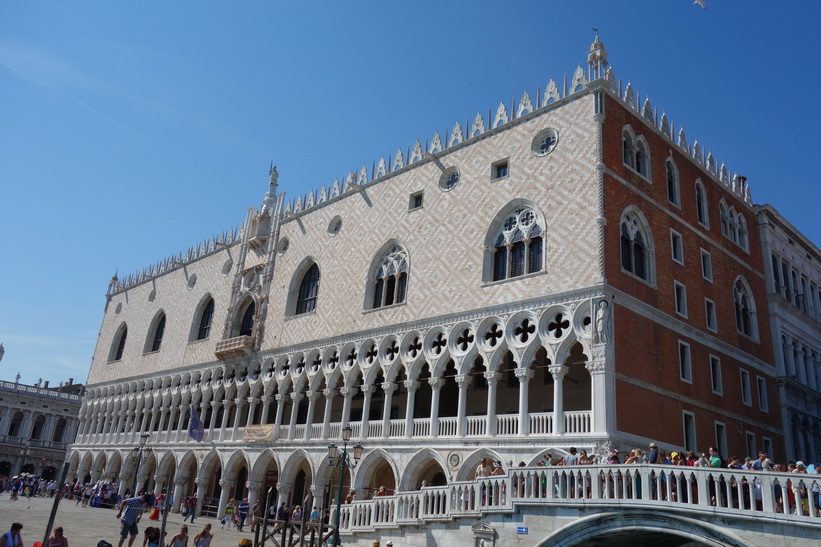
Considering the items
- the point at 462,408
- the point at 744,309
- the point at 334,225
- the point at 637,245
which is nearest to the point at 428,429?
the point at 462,408

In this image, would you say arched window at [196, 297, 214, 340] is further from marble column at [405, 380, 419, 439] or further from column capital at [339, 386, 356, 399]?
marble column at [405, 380, 419, 439]

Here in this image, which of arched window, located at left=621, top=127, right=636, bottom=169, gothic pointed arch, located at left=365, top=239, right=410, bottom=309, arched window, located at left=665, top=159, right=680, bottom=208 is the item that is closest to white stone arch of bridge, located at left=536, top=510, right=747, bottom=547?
arched window, located at left=621, top=127, right=636, bottom=169

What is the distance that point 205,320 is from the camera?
111 feet

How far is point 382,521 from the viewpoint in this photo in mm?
16406

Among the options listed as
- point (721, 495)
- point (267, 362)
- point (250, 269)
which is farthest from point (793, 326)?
point (250, 269)

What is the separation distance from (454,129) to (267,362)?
11.9 metres

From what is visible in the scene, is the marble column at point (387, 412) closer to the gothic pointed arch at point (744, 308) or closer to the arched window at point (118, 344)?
the gothic pointed arch at point (744, 308)

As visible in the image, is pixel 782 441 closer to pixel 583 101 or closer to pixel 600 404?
pixel 600 404

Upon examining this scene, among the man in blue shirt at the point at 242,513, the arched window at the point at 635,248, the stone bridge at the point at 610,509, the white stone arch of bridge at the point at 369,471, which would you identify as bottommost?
the man in blue shirt at the point at 242,513

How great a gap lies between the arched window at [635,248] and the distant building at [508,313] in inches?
2.5

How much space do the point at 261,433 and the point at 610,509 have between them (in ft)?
54.8

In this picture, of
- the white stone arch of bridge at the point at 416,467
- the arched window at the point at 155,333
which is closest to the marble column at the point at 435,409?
the white stone arch of bridge at the point at 416,467

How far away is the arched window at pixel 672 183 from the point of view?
21.5 meters

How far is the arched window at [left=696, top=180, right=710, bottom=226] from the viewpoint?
22.5m
